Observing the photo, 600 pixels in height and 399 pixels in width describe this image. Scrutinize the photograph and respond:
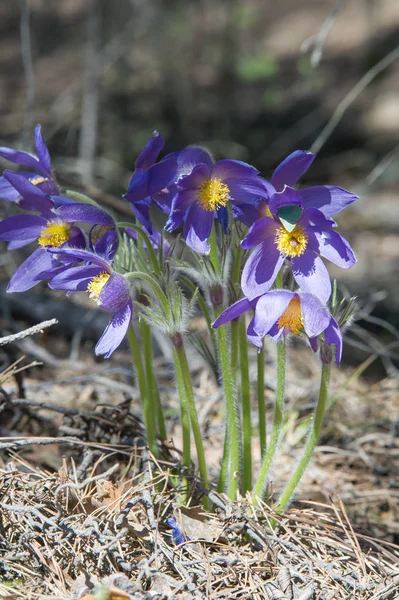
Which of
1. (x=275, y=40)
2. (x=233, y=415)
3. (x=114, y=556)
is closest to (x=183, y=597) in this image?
(x=114, y=556)

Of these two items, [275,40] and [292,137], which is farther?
[275,40]

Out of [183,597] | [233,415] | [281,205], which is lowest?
[183,597]

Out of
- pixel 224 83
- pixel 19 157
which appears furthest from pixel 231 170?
pixel 224 83

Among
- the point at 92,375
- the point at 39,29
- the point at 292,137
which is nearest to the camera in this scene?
the point at 92,375

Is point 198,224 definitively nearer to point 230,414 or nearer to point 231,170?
point 231,170

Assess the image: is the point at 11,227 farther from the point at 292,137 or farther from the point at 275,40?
the point at 275,40

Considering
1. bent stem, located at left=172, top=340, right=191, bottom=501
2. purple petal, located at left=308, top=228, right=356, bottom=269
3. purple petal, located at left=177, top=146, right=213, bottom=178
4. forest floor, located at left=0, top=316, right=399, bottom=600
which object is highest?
purple petal, located at left=177, top=146, right=213, bottom=178

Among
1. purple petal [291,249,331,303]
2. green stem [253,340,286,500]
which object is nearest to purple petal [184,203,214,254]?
purple petal [291,249,331,303]

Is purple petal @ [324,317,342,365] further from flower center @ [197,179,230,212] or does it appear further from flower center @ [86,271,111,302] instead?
flower center @ [86,271,111,302]
